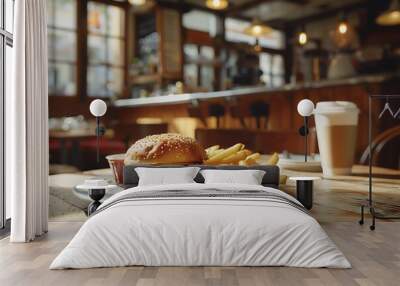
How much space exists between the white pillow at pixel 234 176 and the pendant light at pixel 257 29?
190 centimetres

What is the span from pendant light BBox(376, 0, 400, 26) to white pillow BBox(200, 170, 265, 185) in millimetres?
1997

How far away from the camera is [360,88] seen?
4.75 m

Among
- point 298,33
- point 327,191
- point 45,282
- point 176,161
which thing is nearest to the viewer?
point 45,282

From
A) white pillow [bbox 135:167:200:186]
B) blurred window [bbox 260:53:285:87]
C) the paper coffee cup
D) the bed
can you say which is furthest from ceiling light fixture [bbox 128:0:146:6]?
the bed

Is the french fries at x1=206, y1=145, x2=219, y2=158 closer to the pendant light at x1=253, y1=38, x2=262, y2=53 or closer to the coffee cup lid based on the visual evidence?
the coffee cup lid

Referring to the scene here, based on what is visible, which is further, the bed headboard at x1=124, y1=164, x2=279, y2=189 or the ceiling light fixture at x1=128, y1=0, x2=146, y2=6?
the ceiling light fixture at x1=128, y1=0, x2=146, y2=6

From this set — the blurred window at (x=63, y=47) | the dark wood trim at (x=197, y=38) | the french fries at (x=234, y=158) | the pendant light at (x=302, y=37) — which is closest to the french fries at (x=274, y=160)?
the french fries at (x=234, y=158)

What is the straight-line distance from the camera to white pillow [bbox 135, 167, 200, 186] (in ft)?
13.0

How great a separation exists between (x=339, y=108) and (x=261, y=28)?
1.31 metres

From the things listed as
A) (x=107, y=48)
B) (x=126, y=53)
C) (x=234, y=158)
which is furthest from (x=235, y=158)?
(x=107, y=48)

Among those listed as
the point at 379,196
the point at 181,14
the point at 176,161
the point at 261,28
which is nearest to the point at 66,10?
the point at 181,14

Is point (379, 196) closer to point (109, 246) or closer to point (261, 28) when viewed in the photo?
point (261, 28)

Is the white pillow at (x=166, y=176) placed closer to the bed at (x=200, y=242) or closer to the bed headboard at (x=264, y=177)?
the bed headboard at (x=264, y=177)

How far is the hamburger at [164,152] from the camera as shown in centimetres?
423
